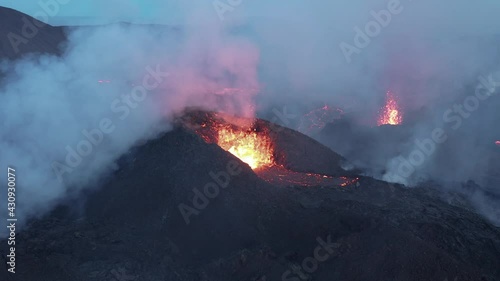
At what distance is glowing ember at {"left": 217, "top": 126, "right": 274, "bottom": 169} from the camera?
16.3 meters

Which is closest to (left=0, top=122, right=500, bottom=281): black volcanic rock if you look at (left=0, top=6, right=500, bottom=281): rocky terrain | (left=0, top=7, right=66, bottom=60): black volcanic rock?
(left=0, top=6, right=500, bottom=281): rocky terrain

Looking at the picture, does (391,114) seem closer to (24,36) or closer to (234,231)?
(234,231)

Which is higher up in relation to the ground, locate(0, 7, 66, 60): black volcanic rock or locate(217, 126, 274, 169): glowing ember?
locate(0, 7, 66, 60): black volcanic rock

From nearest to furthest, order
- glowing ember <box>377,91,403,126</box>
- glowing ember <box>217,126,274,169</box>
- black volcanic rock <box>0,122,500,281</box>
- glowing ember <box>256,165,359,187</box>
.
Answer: black volcanic rock <box>0,122,500,281</box> < glowing ember <box>256,165,359,187</box> < glowing ember <box>217,126,274,169</box> < glowing ember <box>377,91,403,126</box>

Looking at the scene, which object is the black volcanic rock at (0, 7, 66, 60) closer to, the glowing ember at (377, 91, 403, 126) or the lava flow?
the lava flow

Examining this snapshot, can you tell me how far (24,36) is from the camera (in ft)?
137

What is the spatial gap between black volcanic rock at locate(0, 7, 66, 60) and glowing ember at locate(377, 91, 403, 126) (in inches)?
1029

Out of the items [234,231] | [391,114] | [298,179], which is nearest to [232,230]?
[234,231]

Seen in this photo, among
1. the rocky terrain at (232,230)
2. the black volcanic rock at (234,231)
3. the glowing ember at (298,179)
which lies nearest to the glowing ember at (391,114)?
the glowing ember at (298,179)

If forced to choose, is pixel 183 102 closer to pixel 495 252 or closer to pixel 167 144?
pixel 167 144

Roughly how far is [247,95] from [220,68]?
19.0 feet

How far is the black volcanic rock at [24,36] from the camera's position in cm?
3343

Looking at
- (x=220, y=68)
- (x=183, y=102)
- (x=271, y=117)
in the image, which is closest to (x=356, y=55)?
(x=271, y=117)

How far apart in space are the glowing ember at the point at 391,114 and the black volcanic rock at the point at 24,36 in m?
26.1
